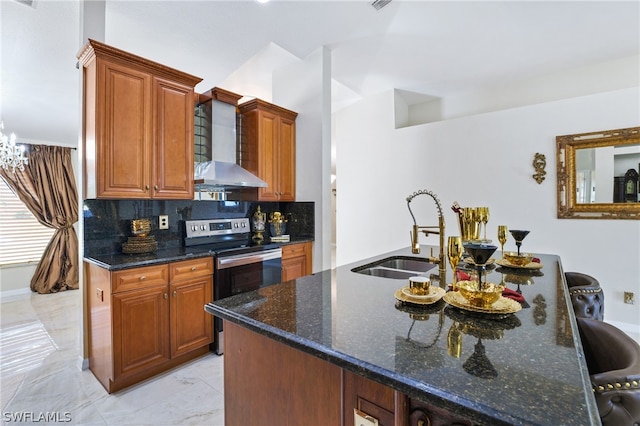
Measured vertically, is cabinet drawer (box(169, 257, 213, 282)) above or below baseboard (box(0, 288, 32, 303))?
above

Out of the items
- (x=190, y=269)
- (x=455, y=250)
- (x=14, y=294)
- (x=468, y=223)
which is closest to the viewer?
(x=455, y=250)

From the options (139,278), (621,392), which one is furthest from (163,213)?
(621,392)

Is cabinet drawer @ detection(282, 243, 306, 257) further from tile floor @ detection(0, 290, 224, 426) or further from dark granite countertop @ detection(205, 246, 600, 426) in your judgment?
dark granite countertop @ detection(205, 246, 600, 426)

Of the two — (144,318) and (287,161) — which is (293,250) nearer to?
(287,161)

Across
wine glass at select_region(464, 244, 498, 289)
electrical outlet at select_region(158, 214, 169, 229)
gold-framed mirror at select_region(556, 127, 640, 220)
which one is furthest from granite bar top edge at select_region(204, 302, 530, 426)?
gold-framed mirror at select_region(556, 127, 640, 220)

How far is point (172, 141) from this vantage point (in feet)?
8.42

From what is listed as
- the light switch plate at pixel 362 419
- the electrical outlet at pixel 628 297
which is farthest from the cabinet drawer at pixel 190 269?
the electrical outlet at pixel 628 297

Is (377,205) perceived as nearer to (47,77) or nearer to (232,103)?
(232,103)

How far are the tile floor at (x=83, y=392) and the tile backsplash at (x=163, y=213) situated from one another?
3.23 feet

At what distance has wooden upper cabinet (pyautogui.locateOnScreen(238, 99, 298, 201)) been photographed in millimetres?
3383

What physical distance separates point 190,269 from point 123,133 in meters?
1.16

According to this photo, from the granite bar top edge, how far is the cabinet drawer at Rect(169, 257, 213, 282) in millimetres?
1609

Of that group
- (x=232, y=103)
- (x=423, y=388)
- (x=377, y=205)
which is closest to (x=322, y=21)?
(x=232, y=103)

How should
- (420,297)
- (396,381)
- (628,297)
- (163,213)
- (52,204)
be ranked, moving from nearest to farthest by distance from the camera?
(396,381)
(420,297)
(163,213)
(628,297)
(52,204)
